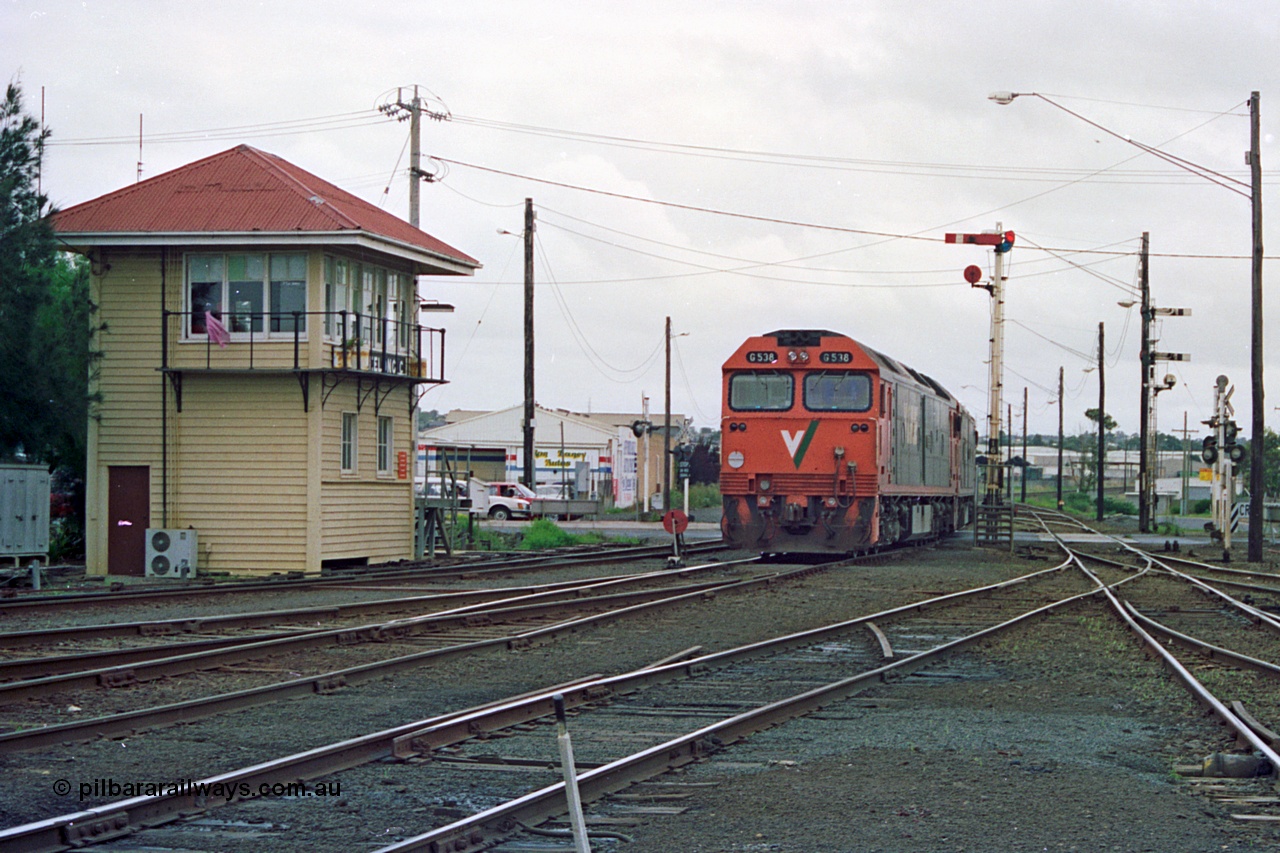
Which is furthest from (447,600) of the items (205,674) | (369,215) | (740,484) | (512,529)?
(512,529)

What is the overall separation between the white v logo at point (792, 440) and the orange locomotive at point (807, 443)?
2cm

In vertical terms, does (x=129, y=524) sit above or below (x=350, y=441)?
below

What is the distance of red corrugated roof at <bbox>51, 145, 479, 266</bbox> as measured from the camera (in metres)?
23.8

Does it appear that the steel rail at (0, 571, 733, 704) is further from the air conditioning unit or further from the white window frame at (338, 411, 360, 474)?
the white window frame at (338, 411, 360, 474)

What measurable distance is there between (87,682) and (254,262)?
1504cm

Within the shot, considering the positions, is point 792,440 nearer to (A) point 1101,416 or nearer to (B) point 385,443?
(B) point 385,443

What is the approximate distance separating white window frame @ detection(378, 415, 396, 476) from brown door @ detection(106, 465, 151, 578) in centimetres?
426

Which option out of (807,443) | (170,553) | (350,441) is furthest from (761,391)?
(170,553)

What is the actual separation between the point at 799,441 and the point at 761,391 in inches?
48.1

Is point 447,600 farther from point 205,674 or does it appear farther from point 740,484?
point 740,484

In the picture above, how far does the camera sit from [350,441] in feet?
82.7

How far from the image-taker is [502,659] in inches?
477

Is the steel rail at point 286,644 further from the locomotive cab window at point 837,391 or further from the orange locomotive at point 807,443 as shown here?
the locomotive cab window at point 837,391

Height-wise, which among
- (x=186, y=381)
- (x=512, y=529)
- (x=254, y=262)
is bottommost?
(x=512, y=529)
